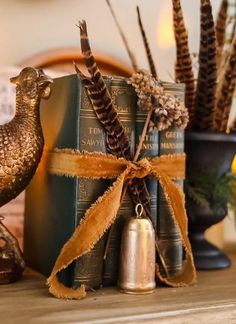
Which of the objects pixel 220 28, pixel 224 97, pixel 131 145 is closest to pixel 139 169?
pixel 131 145

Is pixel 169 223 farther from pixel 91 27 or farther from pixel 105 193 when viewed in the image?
pixel 91 27

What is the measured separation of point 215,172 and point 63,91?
0.28 metres

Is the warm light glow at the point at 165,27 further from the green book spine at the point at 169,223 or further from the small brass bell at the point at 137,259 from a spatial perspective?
the small brass bell at the point at 137,259


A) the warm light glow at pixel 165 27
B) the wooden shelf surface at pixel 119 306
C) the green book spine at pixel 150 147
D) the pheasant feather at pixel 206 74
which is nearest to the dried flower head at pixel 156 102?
the green book spine at pixel 150 147

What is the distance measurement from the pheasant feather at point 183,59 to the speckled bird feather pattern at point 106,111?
201 mm

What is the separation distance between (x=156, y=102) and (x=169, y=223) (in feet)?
0.56

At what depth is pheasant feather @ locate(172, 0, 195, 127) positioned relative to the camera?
90cm

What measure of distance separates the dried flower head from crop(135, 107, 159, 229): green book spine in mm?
12

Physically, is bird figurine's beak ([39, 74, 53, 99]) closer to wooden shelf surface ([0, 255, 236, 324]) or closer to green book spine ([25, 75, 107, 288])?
green book spine ([25, 75, 107, 288])

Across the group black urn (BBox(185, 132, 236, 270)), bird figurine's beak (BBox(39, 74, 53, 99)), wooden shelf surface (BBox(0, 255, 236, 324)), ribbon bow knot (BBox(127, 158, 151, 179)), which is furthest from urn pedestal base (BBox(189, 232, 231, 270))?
bird figurine's beak (BBox(39, 74, 53, 99))

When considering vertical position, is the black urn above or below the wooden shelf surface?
above

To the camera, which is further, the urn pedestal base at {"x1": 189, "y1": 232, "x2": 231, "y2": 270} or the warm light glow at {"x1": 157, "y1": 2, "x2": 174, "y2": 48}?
the warm light glow at {"x1": 157, "y1": 2, "x2": 174, "y2": 48}

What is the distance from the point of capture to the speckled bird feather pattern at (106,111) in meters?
0.73

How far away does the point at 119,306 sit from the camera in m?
0.68
